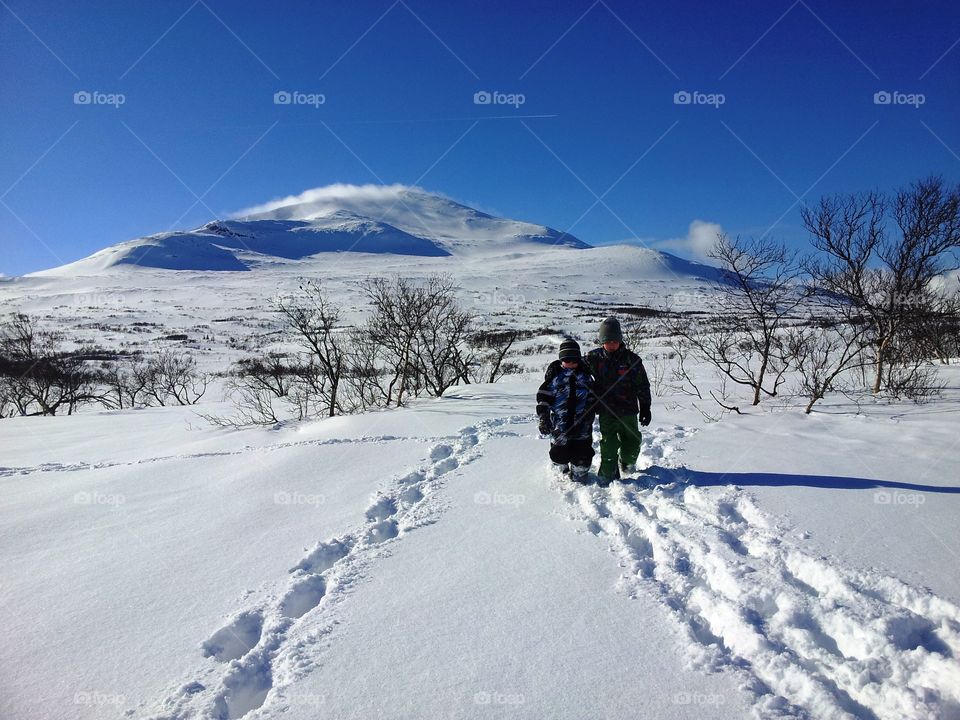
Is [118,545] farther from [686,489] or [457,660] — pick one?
[686,489]

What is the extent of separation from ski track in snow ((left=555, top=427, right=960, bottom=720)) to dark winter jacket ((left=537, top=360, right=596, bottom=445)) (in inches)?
43.3

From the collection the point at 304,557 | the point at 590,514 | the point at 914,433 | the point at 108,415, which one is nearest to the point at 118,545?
the point at 304,557

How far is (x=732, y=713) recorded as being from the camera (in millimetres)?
2240

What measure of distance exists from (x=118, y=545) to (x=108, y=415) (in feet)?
A: 38.7

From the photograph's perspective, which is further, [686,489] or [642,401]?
[642,401]
